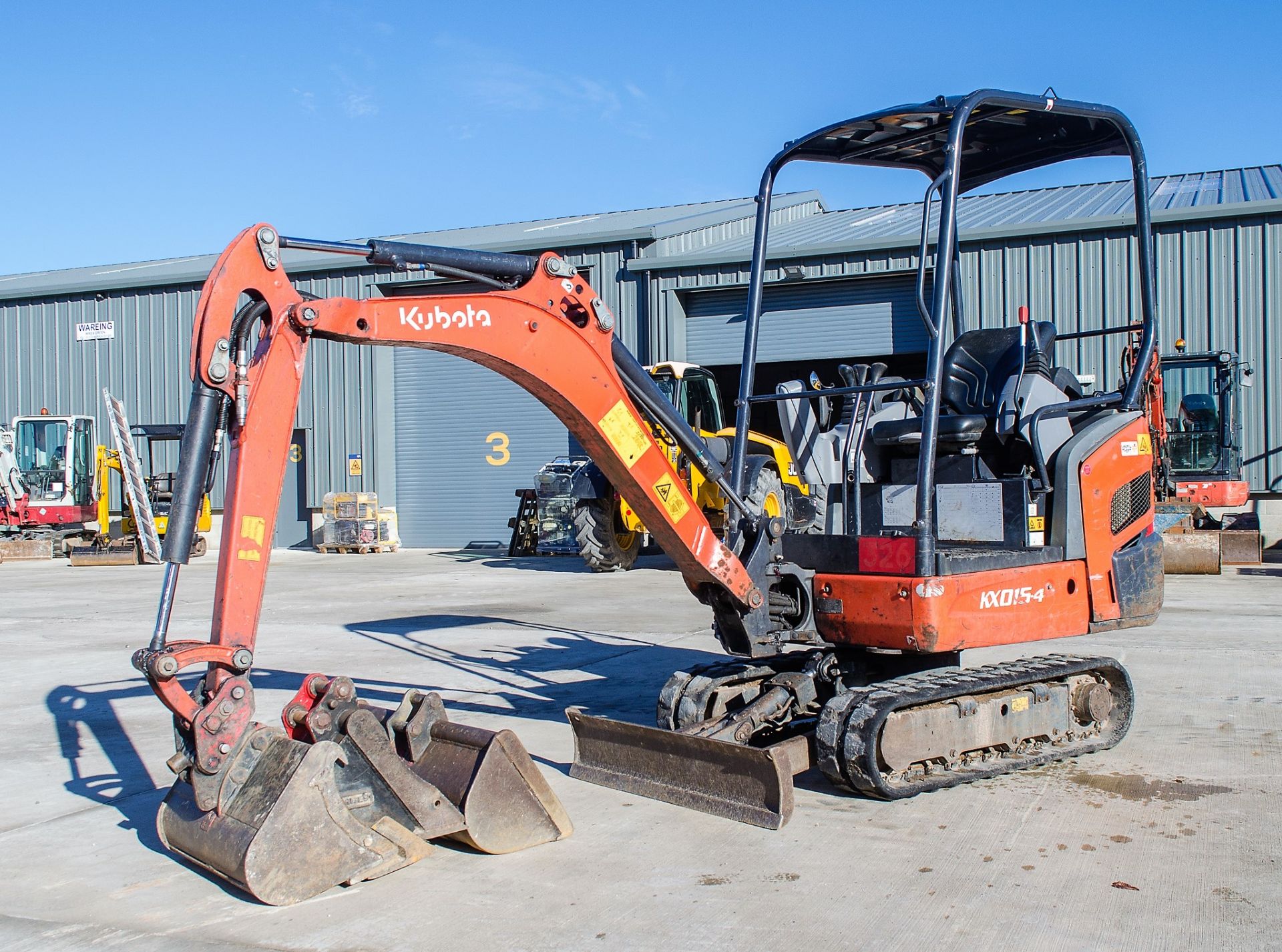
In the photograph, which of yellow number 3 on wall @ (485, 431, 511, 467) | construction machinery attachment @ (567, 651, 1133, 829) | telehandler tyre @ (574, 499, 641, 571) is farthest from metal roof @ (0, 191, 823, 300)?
construction machinery attachment @ (567, 651, 1133, 829)

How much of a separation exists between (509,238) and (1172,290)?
1361cm

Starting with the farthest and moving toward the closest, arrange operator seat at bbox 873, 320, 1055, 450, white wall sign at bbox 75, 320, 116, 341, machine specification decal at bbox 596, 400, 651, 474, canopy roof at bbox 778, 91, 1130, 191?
1. white wall sign at bbox 75, 320, 116, 341
2. operator seat at bbox 873, 320, 1055, 450
3. canopy roof at bbox 778, 91, 1130, 191
4. machine specification decal at bbox 596, 400, 651, 474

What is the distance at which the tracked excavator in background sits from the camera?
175 inches

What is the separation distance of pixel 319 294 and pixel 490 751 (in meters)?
22.0

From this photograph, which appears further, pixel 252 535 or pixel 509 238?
pixel 509 238

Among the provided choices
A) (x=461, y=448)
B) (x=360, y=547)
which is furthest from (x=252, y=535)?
(x=461, y=448)

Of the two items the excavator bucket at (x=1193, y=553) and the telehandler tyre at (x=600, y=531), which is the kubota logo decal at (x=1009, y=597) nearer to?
the excavator bucket at (x=1193, y=553)

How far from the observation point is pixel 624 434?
5.48 meters

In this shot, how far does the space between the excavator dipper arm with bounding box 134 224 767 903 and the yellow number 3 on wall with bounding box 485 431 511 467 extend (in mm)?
19666

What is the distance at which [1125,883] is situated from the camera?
434cm

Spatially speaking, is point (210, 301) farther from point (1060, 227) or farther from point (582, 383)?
point (1060, 227)

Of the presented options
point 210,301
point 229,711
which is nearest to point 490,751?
point 229,711

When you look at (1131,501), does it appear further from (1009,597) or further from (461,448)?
(461,448)

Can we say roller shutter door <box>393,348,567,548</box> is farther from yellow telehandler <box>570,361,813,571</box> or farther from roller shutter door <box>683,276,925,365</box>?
yellow telehandler <box>570,361,813,571</box>
